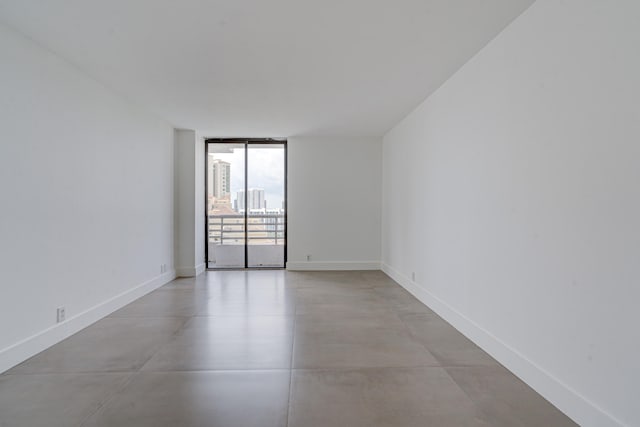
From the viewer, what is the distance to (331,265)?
6.62 metres

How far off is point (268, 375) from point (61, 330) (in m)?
2.15

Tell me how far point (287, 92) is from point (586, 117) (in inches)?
119

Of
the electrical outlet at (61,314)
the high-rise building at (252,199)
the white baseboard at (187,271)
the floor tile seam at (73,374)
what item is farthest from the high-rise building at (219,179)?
the floor tile seam at (73,374)

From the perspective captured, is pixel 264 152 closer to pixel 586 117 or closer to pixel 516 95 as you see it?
pixel 516 95

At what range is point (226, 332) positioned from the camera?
10.8ft

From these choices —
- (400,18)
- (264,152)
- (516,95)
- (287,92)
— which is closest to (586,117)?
(516,95)

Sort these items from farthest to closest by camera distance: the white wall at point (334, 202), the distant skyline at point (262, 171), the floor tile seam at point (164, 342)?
the distant skyline at point (262, 171)
the white wall at point (334, 202)
the floor tile seam at point (164, 342)

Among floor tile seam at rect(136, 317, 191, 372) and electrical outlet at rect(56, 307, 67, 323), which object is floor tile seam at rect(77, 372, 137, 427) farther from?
electrical outlet at rect(56, 307, 67, 323)

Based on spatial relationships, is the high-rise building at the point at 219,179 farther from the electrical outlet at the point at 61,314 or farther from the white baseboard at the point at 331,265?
the electrical outlet at the point at 61,314

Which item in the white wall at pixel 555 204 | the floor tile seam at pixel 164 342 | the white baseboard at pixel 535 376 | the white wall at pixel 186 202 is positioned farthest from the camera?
the white wall at pixel 186 202

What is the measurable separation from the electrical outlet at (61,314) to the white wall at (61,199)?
0.04 metres

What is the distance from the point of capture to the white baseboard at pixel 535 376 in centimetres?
177

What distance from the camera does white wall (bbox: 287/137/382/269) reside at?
6.57 meters

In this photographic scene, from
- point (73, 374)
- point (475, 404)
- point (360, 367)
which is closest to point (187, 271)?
point (73, 374)
